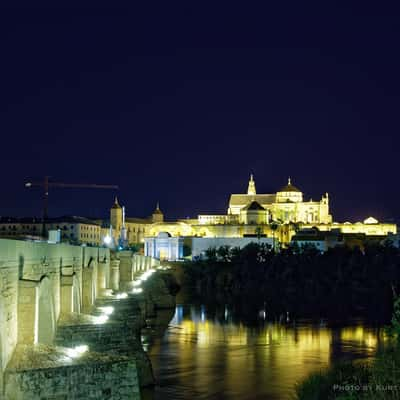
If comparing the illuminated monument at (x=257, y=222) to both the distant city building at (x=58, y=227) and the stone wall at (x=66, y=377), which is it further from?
the stone wall at (x=66, y=377)

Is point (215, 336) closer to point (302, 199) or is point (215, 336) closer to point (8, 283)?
point (8, 283)

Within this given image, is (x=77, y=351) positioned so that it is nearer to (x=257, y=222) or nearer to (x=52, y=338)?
(x=52, y=338)

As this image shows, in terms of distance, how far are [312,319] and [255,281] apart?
35.2m

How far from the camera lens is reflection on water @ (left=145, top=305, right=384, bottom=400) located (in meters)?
21.8

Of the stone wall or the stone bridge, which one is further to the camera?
the stone bridge

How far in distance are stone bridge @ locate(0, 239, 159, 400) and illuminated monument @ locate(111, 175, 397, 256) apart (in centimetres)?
8872

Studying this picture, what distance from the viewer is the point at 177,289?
74.3 metres

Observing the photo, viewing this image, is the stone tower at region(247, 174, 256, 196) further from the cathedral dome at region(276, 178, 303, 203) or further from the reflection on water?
the reflection on water

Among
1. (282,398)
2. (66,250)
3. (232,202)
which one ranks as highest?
(232,202)

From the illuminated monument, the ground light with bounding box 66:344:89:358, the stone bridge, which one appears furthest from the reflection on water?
the illuminated monument

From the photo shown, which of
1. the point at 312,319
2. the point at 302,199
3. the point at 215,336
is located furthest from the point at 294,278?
the point at 302,199

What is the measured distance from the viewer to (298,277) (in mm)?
78875

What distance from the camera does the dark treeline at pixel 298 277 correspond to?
197 feet

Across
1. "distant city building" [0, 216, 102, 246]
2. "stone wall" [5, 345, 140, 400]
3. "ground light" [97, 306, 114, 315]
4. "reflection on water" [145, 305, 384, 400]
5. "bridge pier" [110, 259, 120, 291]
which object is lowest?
"reflection on water" [145, 305, 384, 400]
